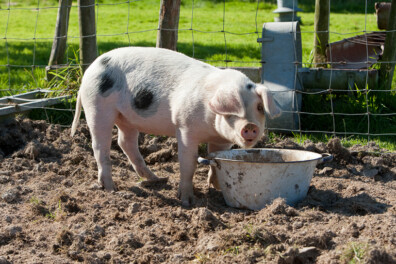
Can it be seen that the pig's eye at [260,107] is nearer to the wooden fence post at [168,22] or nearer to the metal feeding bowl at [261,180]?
the metal feeding bowl at [261,180]

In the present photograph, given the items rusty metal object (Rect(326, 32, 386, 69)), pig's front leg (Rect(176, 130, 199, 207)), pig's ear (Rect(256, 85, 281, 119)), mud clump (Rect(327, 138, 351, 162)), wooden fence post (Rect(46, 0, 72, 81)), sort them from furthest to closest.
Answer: wooden fence post (Rect(46, 0, 72, 81)) → rusty metal object (Rect(326, 32, 386, 69)) → mud clump (Rect(327, 138, 351, 162)) → pig's front leg (Rect(176, 130, 199, 207)) → pig's ear (Rect(256, 85, 281, 119))

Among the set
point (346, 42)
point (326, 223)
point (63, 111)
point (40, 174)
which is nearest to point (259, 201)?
point (326, 223)

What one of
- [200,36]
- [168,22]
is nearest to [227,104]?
[168,22]

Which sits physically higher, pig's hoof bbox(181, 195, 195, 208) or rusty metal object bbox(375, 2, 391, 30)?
rusty metal object bbox(375, 2, 391, 30)

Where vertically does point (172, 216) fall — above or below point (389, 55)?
below

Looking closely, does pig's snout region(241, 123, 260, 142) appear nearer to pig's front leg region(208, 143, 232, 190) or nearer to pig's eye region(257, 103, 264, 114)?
pig's eye region(257, 103, 264, 114)

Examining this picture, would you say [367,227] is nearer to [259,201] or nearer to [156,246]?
[259,201]

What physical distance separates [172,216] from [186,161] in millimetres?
474

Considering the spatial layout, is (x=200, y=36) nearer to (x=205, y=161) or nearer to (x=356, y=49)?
(x=356, y=49)

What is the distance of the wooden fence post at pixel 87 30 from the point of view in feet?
19.9

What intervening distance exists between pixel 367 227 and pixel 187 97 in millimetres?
1485

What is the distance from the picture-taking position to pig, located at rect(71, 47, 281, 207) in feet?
12.4

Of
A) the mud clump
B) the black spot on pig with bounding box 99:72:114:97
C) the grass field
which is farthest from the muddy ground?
the grass field

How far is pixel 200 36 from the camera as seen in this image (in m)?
12.0
